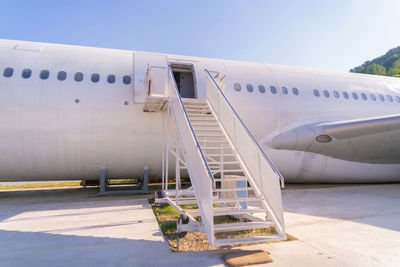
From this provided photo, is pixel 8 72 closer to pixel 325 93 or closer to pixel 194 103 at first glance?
pixel 194 103

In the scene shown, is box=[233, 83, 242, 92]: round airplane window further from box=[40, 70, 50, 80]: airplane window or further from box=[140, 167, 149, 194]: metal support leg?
box=[40, 70, 50, 80]: airplane window

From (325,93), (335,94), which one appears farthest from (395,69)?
(325,93)

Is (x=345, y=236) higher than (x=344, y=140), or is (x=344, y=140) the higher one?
(x=344, y=140)

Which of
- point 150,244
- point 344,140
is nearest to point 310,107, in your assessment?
point 344,140

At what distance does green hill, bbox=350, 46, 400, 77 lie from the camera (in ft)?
182

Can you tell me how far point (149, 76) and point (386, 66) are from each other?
7624 centimetres

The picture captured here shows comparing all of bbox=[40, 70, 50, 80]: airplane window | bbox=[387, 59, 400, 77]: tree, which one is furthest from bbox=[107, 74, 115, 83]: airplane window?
bbox=[387, 59, 400, 77]: tree

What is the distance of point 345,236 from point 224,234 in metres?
2.01

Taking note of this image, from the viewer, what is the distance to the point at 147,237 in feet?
13.8

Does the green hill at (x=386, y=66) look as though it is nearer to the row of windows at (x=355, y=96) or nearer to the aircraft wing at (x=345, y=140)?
the row of windows at (x=355, y=96)

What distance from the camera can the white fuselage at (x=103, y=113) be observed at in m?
7.14

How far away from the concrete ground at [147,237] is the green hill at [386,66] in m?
60.0

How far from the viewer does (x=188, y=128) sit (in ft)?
15.7

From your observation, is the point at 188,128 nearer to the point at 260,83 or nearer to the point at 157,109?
the point at 157,109
